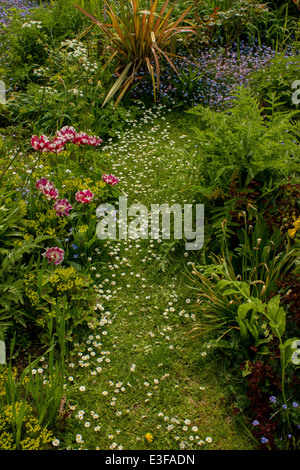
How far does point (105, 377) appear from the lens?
268 cm

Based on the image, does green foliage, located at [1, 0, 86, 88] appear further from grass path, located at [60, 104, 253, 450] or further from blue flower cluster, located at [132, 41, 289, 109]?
grass path, located at [60, 104, 253, 450]

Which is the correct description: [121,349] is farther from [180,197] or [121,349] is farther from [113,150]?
[113,150]

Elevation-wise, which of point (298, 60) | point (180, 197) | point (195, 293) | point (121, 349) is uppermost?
point (298, 60)

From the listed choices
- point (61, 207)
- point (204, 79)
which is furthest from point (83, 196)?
point (204, 79)

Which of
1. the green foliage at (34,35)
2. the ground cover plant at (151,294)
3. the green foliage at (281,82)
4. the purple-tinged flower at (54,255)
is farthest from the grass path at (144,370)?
the green foliage at (34,35)

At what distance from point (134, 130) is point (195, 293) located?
2539mm

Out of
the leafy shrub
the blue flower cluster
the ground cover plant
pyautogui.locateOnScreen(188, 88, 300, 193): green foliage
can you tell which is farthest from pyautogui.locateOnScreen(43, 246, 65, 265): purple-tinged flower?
the blue flower cluster

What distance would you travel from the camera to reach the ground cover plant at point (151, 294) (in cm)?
238

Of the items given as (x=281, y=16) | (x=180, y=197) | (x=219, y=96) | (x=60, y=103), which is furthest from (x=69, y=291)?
(x=281, y=16)

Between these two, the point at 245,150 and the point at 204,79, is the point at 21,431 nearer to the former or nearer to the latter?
the point at 245,150

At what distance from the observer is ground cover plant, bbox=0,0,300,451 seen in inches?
93.9

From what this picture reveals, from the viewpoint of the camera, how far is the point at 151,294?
3.24 metres

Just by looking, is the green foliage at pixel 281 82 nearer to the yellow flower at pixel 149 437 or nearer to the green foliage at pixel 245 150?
the green foliage at pixel 245 150
